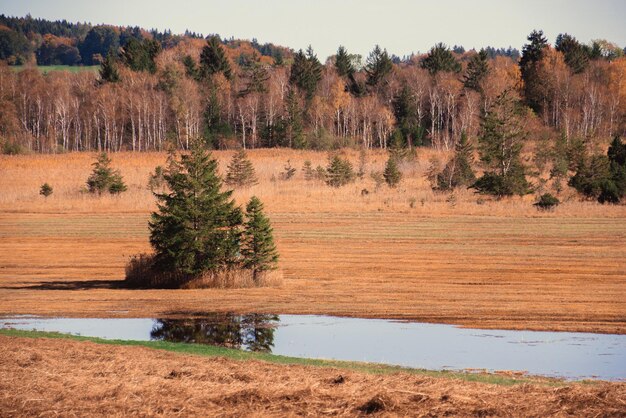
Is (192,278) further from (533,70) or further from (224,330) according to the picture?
(533,70)

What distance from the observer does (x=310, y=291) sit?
3369cm

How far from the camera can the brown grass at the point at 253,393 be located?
12602mm

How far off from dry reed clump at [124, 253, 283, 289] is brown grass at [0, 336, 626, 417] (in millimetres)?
19011

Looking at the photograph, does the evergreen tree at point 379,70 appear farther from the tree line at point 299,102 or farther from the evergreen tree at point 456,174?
the evergreen tree at point 456,174

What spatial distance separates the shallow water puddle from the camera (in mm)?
21250

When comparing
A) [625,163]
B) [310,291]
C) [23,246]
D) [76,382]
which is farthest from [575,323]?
[625,163]

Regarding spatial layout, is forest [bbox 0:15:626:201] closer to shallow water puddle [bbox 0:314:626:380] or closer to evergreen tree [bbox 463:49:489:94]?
evergreen tree [bbox 463:49:489:94]

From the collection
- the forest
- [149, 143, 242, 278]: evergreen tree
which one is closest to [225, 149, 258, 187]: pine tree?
the forest

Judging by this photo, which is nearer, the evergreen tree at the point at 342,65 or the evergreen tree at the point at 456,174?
the evergreen tree at the point at 456,174

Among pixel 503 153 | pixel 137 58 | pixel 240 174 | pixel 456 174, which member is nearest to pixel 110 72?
pixel 137 58

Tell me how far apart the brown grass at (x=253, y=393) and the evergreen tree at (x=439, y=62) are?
126458mm

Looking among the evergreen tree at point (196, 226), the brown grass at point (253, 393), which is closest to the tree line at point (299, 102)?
the evergreen tree at point (196, 226)

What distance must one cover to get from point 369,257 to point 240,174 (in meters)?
34.3

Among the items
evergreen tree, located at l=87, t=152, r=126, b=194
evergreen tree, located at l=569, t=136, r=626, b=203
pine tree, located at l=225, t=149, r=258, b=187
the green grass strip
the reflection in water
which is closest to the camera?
the green grass strip
